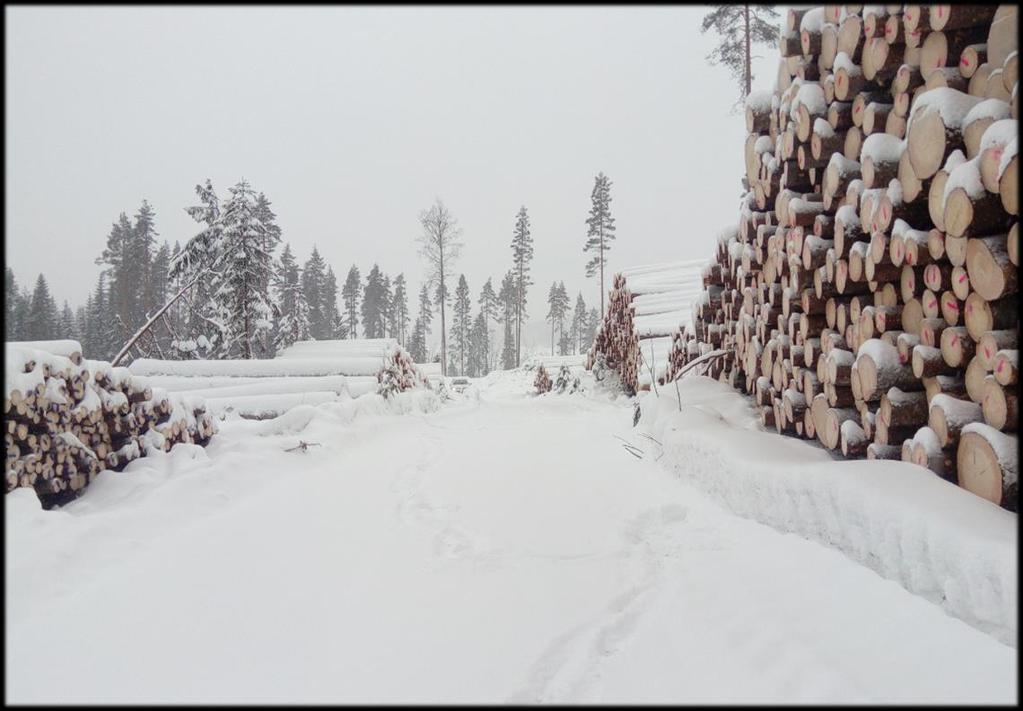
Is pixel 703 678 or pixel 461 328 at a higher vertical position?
pixel 461 328

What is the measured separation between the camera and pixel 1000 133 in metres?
2.32

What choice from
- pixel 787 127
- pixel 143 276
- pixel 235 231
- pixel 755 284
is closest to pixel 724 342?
pixel 755 284

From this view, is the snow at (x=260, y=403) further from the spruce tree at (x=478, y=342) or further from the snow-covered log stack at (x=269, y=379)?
the spruce tree at (x=478, y=342)

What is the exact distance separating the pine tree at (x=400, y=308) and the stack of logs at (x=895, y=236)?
168ft

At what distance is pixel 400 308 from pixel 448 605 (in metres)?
54.5

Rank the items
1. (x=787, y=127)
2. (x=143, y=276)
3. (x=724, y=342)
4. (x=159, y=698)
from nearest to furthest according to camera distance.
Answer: (x=159, y=698)
(x=787, y=127)
(x=724, y=342)
(x=143, y=276)

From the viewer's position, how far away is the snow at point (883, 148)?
3.18 m

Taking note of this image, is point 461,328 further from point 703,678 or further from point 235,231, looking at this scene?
point 703,678

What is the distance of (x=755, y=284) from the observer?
5.37 metres

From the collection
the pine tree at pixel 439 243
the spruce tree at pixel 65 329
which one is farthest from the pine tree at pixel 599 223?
the spruce tree at pixel 65 329

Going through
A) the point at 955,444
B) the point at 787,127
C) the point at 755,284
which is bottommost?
the point at 955,444

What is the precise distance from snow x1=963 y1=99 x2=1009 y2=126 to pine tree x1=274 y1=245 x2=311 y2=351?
16.4 m

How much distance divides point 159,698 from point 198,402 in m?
4.28

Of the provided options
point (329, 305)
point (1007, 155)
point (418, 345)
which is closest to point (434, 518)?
point (1007, 155)
